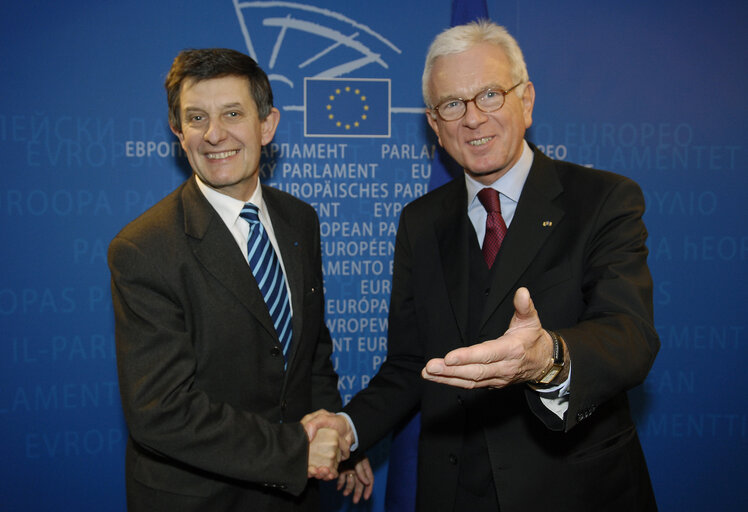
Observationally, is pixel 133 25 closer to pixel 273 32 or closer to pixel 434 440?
pixel 273 32

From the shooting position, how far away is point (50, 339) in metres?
3.06

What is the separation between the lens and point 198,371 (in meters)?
1.94

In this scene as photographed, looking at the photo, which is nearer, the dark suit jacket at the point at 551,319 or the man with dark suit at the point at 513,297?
the man with dark suit at the point at 513,297

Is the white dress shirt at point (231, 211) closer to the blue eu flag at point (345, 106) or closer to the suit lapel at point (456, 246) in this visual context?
the suit lapel at point (456, 246)

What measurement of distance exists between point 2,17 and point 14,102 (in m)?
0.44

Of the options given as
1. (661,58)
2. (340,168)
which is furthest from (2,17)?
(661,58)

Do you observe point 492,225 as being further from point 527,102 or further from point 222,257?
point 222,257

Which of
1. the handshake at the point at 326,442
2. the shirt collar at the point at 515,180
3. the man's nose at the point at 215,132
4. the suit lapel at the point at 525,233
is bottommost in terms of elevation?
the handshake at the point at 326,442

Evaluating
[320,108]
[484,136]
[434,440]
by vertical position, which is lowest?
[434,440]

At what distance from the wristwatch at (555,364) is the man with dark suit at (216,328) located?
96cm

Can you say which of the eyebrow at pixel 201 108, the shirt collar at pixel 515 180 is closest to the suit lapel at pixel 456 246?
the shirt collar at pixel 515 180

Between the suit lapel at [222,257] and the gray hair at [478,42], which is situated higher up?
the gray hair at [478,42]

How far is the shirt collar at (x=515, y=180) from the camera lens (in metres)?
2.11

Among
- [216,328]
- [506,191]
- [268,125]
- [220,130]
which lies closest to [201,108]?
[220,130]
